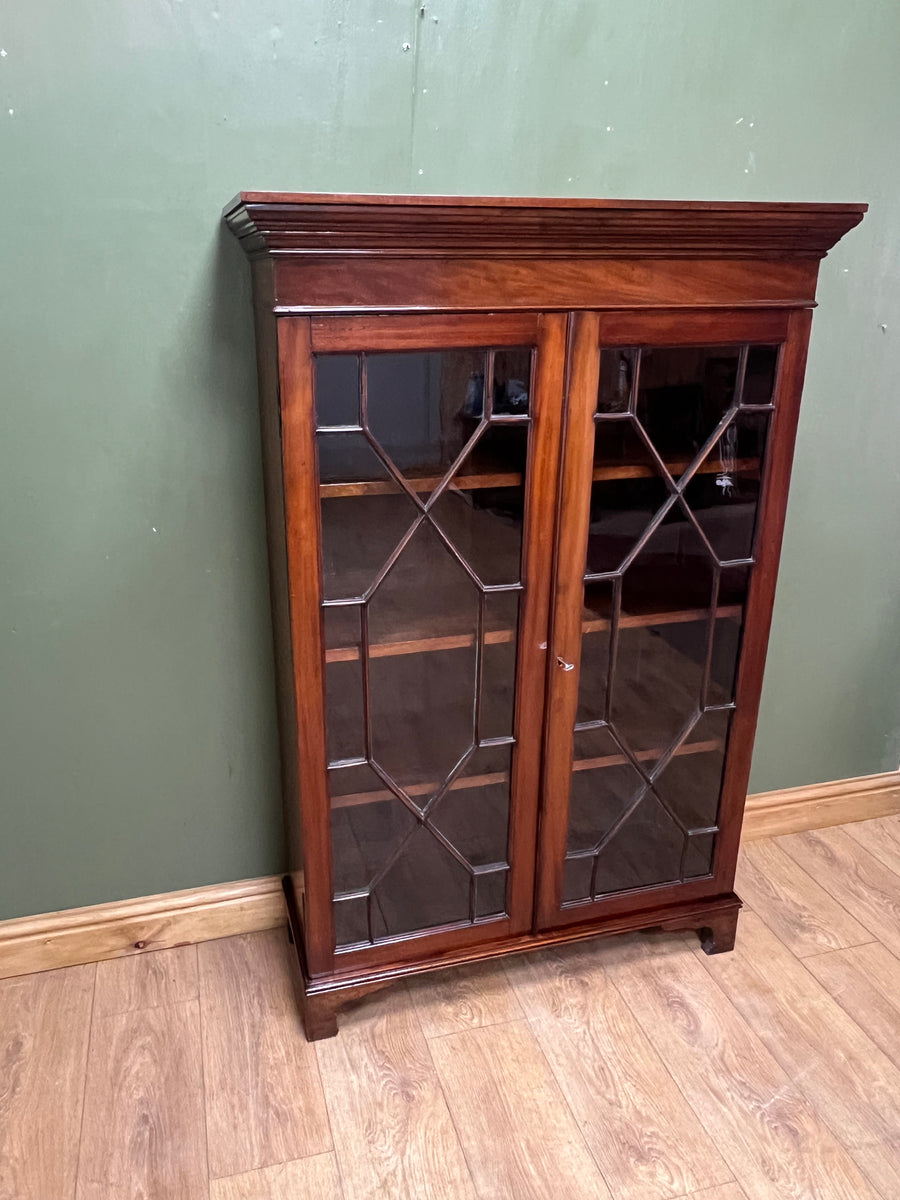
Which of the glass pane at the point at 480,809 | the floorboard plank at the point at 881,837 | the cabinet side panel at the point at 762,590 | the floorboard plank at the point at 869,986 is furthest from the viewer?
the floorboard plank at the point at 881,837

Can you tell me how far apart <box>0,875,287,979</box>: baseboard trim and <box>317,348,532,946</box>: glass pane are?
1.13ft

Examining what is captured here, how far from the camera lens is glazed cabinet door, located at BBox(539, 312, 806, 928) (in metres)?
1.39

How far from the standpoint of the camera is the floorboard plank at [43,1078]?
1.38 meters

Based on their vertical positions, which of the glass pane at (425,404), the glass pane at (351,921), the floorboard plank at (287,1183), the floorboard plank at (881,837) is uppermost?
the glass pane at (425,404)

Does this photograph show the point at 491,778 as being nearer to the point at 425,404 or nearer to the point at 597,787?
the point at 597,787

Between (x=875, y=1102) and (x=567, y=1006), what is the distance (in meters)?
0.54

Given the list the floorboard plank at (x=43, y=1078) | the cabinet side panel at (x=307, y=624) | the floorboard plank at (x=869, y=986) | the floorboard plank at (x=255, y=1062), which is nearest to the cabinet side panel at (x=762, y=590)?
the floorboard plank at (x=869, y=986)

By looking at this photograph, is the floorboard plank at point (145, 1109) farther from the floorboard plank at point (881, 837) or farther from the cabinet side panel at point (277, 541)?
the floorboard plank at point (881, 837)

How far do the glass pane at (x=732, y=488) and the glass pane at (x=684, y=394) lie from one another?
0.05m

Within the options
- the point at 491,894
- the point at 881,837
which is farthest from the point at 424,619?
the point at 881,837

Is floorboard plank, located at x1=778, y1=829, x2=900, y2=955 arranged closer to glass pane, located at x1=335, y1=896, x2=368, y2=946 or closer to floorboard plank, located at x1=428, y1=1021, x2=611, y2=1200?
floorboard plank, located at x1=428, y1=1021, x2=611, y2=1200

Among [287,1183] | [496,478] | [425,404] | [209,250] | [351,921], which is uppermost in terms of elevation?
[209,250]

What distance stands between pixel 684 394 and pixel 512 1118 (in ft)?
3.99

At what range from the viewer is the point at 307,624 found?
1.37 meters
